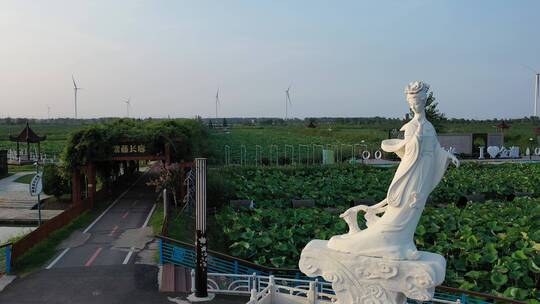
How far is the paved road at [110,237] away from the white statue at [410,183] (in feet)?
31.7

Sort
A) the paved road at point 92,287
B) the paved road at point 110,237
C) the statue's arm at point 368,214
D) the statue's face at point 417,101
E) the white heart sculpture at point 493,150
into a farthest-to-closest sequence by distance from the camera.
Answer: the white heart sculpture at point 493,150, the paved road at point 110,237, the paved road at point 92,287, the statue's arm at point 368,214, the statue's face at point 417,101

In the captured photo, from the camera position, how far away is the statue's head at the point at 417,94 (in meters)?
8.32

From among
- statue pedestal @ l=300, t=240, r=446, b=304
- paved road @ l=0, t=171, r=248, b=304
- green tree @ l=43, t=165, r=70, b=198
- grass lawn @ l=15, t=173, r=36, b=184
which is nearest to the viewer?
statue pedestal @ l=300, t=240, r=446, b=304

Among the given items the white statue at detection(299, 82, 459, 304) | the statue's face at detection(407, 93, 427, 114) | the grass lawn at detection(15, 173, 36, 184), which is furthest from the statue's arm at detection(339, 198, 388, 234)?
the grass lawn at detection(15, 173, 36, 184)

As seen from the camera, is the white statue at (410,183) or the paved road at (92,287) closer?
the white statue at (410,183)

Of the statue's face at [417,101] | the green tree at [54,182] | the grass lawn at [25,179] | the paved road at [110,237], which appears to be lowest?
the paved road at [110,237]

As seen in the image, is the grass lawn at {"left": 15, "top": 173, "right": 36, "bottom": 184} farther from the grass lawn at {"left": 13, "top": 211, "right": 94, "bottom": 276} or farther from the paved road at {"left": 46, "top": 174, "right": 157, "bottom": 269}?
the grass lawn at {"left": 13, "top": 211, "right": 94, "bottom": 276}

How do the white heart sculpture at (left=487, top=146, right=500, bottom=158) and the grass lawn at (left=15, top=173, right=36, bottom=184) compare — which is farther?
the white heart sculpture at (left=487, top=146, right=500, bottom=158)

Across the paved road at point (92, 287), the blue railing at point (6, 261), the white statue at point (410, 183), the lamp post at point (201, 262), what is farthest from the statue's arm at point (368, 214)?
the blue railing at point (6, 261)

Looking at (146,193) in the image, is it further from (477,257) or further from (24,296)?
(477,257)

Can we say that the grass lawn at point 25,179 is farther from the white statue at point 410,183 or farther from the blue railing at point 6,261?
the white statue at point 410,183

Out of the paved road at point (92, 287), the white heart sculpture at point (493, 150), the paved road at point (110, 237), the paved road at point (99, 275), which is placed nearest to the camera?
the paved road at point (92, 287)

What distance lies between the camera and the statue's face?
8.35 meters

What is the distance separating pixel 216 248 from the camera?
18156 millimetres
